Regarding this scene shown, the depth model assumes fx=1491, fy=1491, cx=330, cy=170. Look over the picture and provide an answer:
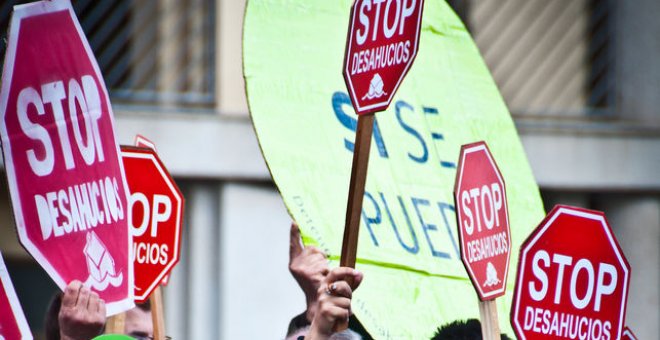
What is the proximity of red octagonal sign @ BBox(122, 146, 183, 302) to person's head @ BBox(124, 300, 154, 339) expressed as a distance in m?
0.81

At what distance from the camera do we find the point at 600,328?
397 cm

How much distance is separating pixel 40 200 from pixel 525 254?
1.29 metres

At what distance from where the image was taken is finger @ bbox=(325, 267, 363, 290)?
3393mm

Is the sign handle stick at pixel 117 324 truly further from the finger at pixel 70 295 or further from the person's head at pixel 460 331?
the person's head at pixel 460 331

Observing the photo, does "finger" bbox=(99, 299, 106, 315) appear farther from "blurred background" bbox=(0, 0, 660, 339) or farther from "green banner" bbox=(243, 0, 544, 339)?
"blurred background" bbox=(0, 0, 660, 339)

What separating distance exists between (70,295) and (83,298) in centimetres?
3

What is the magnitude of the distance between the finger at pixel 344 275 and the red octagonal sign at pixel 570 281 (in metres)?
0.61

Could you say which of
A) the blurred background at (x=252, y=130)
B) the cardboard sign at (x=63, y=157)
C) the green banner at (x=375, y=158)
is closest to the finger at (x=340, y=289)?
the green banner at (x=375, y=158)

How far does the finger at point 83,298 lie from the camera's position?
3404 millimetres

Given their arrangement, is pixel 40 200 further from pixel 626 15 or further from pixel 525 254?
pixel 626 15

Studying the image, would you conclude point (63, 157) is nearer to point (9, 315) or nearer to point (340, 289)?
point (9, 315)

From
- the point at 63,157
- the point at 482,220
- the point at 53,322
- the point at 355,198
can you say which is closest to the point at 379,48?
the point at 355,198

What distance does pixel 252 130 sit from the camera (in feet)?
25.2

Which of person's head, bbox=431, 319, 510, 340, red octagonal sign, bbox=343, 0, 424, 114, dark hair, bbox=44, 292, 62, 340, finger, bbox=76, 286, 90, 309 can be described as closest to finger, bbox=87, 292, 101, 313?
finger, bbox=76, 286, 90, 309
